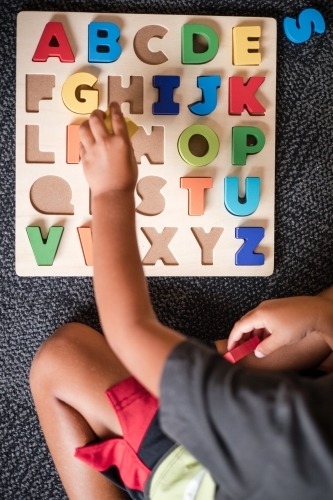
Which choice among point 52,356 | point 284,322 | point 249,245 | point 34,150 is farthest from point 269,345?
point 34,150

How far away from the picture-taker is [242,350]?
0.62 metres

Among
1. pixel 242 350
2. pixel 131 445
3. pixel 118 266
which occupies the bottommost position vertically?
pixel 131 445

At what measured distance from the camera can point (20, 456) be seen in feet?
2.43

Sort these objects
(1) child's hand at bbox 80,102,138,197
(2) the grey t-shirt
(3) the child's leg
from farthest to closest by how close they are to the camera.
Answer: (3) the child's leg
(1) child's hand at bbox 80,102,138,197
(2) the grey t-shirt

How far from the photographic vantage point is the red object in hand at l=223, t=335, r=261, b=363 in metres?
0.62

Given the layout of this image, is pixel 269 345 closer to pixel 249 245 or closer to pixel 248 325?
pixel 248 325

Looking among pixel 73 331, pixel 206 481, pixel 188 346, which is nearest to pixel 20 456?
pixel 73 331

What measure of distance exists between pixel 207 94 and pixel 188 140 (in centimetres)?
7

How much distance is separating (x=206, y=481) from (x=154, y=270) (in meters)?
0.29

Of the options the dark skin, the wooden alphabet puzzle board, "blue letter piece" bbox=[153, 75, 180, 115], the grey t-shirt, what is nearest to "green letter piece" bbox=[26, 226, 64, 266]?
the wooden alphabet puzzle board

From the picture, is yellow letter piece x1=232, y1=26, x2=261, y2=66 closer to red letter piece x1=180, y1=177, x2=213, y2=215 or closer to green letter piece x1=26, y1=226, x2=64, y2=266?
red letter piece x1=180, y1=177, x2=213, y2=215

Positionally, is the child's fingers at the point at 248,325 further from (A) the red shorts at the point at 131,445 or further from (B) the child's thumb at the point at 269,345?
(A) the red shorts at the point at 131,445

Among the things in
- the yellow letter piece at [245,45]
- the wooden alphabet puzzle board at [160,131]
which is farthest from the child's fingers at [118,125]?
the yellow letter piece at [245,45]

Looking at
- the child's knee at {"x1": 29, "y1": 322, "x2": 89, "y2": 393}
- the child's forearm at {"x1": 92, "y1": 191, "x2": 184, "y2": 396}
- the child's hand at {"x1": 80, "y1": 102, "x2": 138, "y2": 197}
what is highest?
the child's hand at {"x1": 80, "y1": 102, "x2": 138, "y2": 197}
